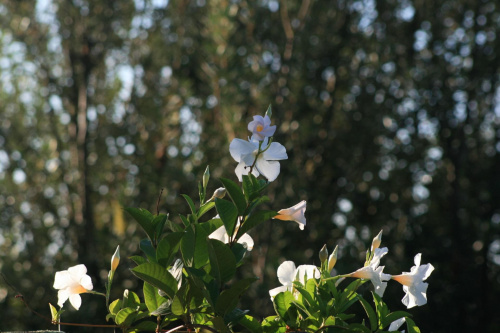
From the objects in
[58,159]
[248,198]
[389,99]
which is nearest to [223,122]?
[389,99]

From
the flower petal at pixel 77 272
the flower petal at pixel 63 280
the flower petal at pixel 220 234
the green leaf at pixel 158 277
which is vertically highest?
the green leaf at pixel 158 277

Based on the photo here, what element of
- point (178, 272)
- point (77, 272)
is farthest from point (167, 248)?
point (77, 272)

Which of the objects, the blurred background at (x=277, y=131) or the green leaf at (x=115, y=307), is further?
the blurred background at (x=277, y=131)

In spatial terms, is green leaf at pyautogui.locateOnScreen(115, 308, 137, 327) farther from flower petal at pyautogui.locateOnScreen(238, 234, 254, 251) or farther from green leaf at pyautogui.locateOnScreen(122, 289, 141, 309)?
flower petal at pyautogui.locateOnScreen(238, 234, 254, 251)

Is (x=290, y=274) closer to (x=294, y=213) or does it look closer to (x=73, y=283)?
(x=294, y=213)

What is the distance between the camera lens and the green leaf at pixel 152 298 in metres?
1.12

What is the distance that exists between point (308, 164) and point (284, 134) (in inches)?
17.2

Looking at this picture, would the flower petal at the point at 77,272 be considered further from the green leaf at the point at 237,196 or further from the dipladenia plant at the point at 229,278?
the green leaf at the point at 237,196

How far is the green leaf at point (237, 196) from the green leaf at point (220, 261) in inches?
4.4

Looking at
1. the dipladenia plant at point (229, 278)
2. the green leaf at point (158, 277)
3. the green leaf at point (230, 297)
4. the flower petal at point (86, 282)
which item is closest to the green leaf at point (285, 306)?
the dipladenia plant at point (229, 278)

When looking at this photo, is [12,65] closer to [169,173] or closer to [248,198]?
[169,173]


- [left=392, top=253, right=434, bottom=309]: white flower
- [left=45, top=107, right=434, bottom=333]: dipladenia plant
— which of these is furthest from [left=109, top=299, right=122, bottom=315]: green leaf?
[left=392, top=253, right=434, bottom=309]: white flower

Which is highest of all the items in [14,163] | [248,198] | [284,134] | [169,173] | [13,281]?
[248,198]

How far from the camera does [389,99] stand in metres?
5.59
